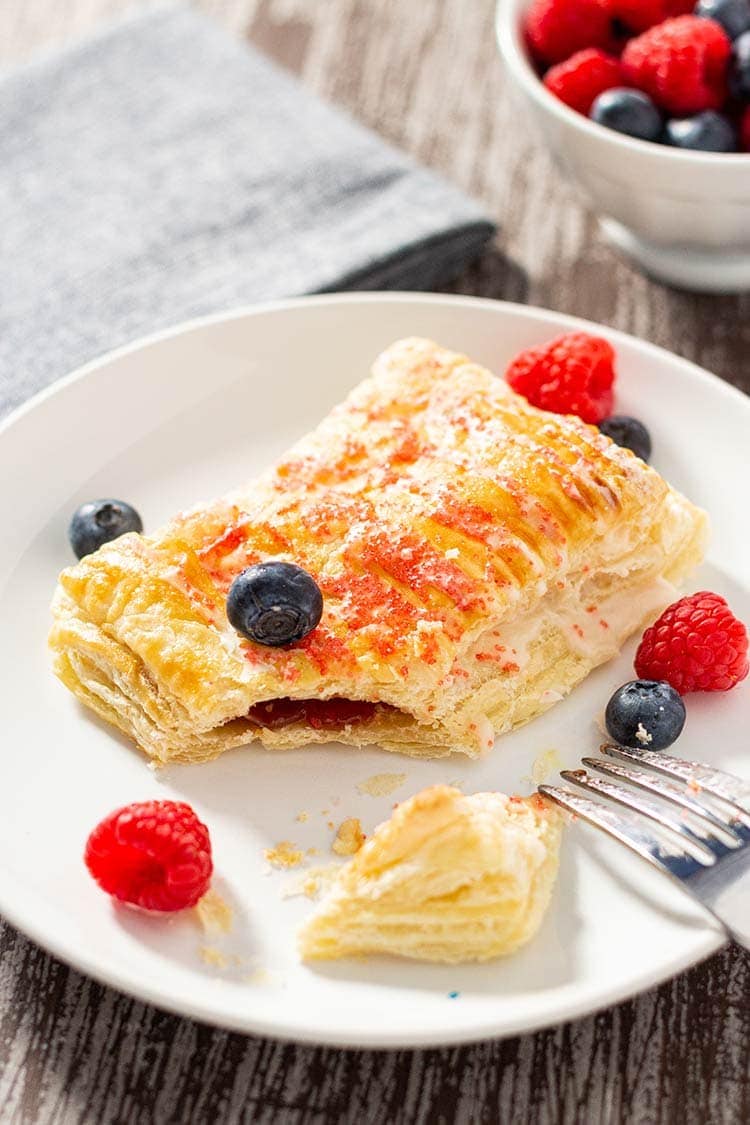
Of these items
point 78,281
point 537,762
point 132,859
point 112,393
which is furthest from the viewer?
point 78,281

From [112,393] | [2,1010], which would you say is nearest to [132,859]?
[2,1010]

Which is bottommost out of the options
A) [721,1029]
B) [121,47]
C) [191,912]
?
[721,1029]

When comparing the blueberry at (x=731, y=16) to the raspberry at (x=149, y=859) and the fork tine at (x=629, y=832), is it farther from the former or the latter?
the raspberry at (x=149, y=859)

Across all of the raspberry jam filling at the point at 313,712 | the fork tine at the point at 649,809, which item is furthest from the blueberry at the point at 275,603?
the fork tine at the point at 649,809

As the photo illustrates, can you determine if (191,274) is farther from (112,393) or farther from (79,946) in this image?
(79,946)

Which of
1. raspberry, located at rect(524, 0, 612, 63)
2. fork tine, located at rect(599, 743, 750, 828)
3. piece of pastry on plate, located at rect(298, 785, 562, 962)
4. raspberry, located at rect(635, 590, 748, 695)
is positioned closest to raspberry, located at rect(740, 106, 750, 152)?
raspberry, located at rect(524, 0, 612, 63)

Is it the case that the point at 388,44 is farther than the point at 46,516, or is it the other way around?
the point at 388,44

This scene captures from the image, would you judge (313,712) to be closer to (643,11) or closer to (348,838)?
(348,838)

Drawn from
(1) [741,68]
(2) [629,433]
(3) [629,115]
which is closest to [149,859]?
(2) [629,433]
